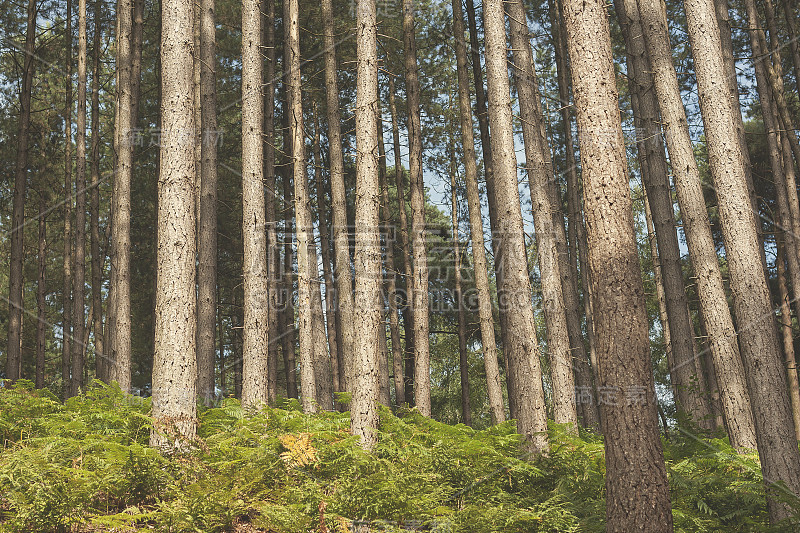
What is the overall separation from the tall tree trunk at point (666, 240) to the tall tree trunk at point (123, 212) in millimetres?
9667

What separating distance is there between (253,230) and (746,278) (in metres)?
6.85

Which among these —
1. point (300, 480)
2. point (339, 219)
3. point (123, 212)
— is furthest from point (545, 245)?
point (123, 212)

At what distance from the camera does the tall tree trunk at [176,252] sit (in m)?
6.12

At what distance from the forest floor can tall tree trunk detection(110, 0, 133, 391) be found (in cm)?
300

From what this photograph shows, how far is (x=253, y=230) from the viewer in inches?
372

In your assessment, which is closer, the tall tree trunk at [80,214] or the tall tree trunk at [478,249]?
the tall tree trunk at [478,249]

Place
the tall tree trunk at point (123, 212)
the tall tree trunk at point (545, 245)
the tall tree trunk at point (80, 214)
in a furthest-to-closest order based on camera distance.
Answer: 1. the tall tree trunk at point (80, 214)
2. the tall tree trunk at point (123, 212)
3. the tall tree trunk at point (545, 245)

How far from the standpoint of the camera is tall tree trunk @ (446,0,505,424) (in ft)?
42.2

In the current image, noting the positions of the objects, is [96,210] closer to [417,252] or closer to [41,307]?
[41,307]

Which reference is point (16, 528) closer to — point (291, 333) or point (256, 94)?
point (256, 94)

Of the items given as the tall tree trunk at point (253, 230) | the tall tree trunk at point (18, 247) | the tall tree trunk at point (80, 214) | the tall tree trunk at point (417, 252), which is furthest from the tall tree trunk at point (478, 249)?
the tall tree trunk at point (18, 247)

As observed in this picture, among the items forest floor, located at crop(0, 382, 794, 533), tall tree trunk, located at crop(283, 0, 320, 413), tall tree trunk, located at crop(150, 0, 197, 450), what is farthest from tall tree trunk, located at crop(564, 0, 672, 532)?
tall tree trunk, located at crop(283, 0, 320, 413)

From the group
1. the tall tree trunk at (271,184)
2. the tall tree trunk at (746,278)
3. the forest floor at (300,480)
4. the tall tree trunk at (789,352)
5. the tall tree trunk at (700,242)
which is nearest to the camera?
the forest floor at (300,480)

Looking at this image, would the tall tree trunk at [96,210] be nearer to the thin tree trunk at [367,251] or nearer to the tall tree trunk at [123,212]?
the tall tree trunk at [123,212]
